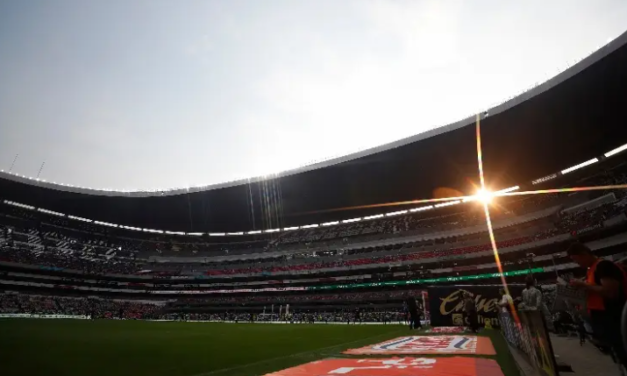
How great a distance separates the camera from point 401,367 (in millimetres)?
5707

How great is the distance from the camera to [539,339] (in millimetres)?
3592

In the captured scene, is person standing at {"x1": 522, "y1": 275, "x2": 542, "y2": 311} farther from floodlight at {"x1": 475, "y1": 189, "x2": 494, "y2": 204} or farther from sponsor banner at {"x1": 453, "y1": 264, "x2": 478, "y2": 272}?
floodlight at {"x1": 475, "y1": 189, "x2": 494, "y2": 204}

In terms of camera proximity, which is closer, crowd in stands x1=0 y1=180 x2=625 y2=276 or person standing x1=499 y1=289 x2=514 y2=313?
person standing x1=499 y1=289 x2=514 y2=313

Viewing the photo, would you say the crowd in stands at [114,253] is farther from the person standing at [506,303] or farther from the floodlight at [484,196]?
the person standing at [506,303]

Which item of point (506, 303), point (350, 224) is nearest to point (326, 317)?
point (350, 224)

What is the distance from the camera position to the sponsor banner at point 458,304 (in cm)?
1464

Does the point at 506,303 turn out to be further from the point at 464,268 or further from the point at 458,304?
the point at 464,268

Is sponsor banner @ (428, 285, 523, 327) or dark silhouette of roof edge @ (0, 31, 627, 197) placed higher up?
dark silhouette of roof edge @ (0, 31, 627, 197)

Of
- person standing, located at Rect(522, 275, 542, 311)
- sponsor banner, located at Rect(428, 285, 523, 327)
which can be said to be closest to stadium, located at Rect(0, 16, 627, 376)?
sponsor banner, located at Rect(428, 285, 523, 327)

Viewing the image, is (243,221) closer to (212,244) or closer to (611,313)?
(212,244)

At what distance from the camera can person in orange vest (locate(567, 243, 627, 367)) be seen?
285 cm

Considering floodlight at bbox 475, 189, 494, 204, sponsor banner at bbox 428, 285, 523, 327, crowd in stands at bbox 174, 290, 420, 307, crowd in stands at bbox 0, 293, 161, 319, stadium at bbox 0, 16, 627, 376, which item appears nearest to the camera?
sponsor banner at bbox 428, 285, 523, 327

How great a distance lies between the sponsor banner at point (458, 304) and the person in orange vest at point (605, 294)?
1231 cm

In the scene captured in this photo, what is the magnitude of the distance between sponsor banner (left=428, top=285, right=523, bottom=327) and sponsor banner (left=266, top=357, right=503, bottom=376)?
29.6ft
